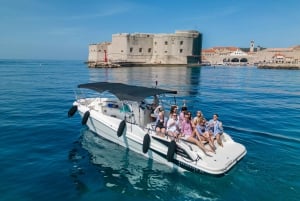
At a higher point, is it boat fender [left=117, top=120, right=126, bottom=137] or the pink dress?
the pink dress

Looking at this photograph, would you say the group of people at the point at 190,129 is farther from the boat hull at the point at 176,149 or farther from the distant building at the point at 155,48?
the distant building at the point at 155,48

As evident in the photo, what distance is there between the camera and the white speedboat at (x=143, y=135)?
8109 mm

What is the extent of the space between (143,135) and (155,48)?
7969cm

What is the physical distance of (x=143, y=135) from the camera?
31.1ft

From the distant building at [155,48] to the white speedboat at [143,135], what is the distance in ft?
233

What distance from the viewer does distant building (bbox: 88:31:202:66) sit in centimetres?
8394

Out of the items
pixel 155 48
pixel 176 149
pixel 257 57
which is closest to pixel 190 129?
pixel 176 149

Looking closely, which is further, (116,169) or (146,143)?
(146,143)

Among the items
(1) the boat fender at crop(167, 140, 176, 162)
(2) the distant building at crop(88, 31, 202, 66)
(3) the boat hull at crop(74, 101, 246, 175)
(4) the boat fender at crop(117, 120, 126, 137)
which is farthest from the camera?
(2) the distant building at crop(88, 31, 202, 66)

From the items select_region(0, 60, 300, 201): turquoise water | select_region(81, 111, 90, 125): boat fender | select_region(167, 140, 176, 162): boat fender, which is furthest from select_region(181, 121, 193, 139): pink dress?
select_region(81, 111, 90, 125): boat fender

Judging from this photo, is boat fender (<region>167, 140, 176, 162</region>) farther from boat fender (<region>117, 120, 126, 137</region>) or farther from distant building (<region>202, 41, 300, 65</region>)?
distant building (<region>202, 41, 300, 65</region>)

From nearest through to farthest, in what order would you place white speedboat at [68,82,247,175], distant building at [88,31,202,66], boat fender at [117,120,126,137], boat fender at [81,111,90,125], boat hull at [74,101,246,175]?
boat hull at [74,101,246,175] < white speedboat at [68,82,247,175] < boat fender at [117,120,126,137] < boat fender at [81,111,90,125] < distant building at [88,31,202,66]

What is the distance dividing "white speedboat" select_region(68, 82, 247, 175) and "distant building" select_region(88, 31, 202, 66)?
70869mm

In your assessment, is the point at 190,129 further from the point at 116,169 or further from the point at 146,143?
the point at 116,169
